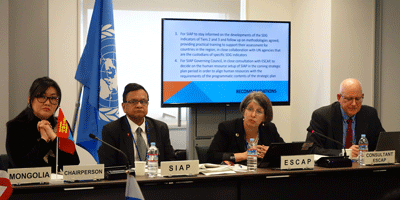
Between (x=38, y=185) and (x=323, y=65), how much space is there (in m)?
3.23

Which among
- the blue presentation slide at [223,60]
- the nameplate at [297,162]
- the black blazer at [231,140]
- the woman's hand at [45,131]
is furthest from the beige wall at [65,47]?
the nameplate at [297,162]

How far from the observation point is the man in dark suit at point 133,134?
2789 millimetres

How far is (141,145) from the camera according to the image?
2865 mm

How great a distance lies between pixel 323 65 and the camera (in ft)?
13.9

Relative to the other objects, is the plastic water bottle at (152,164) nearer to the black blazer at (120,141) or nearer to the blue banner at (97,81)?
the black blazer at (120,141)

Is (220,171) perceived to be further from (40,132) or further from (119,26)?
(119,26)

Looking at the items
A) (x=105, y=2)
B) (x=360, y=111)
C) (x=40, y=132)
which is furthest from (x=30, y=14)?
(x=360, y=111)

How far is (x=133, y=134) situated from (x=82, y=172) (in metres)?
0.82

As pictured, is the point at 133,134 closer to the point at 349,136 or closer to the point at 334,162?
the point at 334,162

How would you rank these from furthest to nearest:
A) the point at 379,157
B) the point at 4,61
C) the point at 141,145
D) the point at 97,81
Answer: the point at 4,61
the point at 97,81
the point at 141,145
the point at 379,157

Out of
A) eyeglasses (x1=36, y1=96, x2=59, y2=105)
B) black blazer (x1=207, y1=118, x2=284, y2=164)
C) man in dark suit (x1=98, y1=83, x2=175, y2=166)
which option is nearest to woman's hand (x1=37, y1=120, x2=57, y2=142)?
eyeglasses (x1=36, y1=96, x2=59, y2=105)

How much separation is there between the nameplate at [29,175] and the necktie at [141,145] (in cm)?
88

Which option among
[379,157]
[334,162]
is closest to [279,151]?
[334,162]

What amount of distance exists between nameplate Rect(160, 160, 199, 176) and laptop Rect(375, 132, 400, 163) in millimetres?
1313
